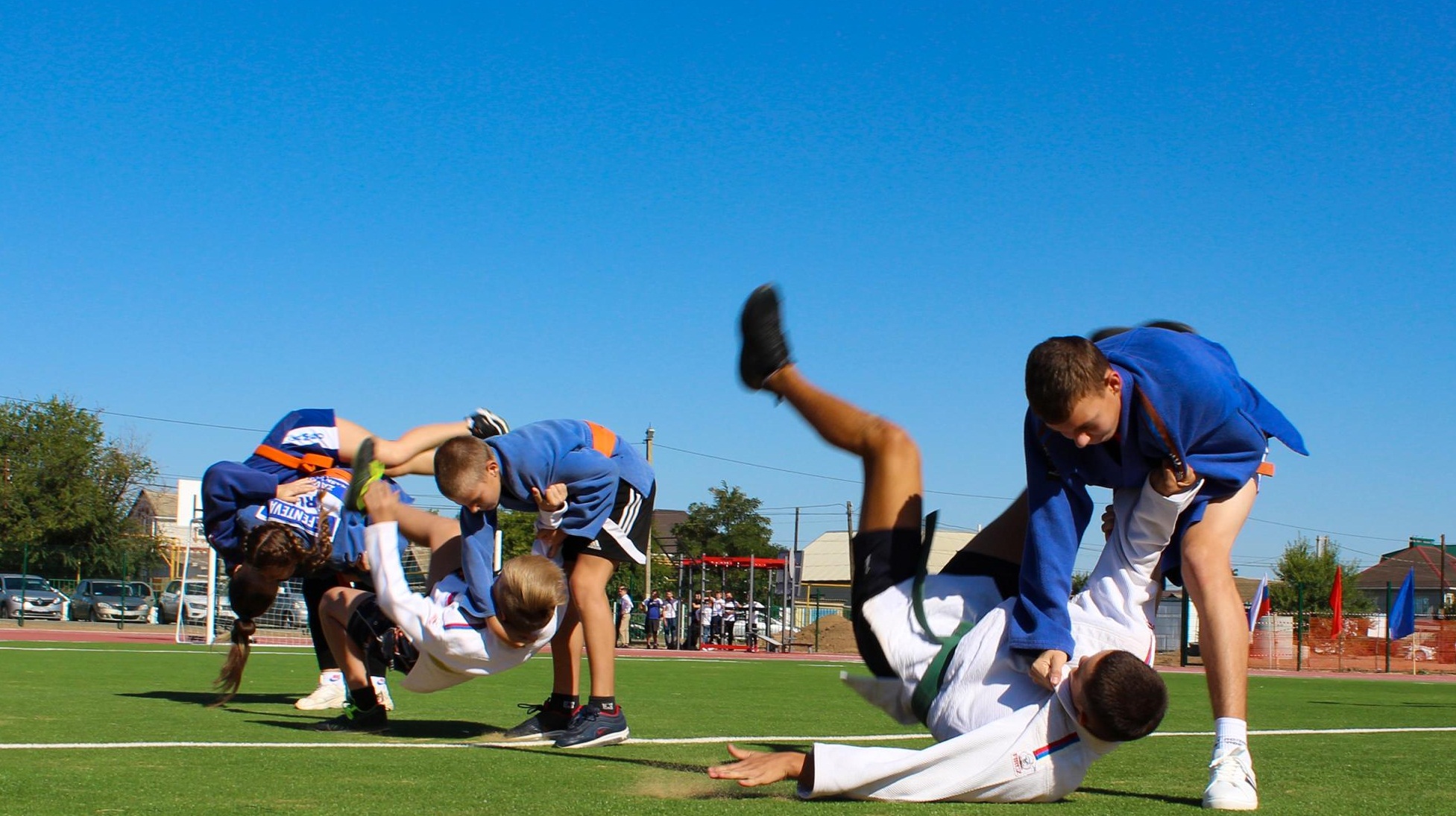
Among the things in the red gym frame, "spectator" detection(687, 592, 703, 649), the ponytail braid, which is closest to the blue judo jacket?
the ponytail braid

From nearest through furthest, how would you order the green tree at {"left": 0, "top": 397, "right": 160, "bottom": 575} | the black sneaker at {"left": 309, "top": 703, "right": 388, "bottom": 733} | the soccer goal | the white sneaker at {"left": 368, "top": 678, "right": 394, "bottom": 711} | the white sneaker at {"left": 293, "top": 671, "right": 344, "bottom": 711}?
the black sneaker at {"left": 309, "top": 703, "right": 388, "bottom": 733}
the white sneaker at {"left": 368, "top": 678, "right": 394, "bottom": 711}
the white sneaker at {"left": 293, "top": 671, "right": 344, "bottom": 711}
the soccer goal
the green tree at {"left": 0, "top": 397, "right": 160, "bottom": 575}

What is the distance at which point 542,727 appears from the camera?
5703 millimetres

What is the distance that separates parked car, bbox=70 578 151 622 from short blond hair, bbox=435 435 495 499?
35.4 meters

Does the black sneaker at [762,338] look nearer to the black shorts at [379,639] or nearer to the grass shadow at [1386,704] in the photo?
the black shorts at [379,639]

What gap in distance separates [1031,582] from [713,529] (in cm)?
7571

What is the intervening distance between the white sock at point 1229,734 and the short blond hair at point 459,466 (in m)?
2.92

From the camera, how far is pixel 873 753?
3582mm

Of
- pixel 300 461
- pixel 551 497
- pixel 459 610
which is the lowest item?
pixel 459 610

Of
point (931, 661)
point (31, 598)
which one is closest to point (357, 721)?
point (931, 661)

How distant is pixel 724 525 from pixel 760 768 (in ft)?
249

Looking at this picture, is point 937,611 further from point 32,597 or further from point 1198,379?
point 32,597

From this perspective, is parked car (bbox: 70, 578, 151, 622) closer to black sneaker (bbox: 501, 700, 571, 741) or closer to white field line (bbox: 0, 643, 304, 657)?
white field line (bbox: 0, 643, 304, 657)

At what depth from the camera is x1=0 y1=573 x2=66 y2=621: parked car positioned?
119 ft

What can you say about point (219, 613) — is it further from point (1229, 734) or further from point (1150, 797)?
point (1229, 734)
